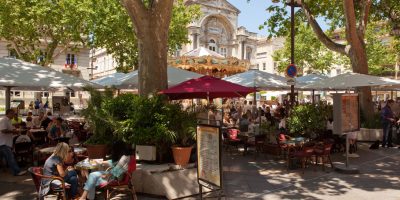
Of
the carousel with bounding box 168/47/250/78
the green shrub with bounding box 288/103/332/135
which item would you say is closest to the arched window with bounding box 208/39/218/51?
the carousel with bounding box 168/47/250/78

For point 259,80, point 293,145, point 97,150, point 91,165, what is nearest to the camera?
point 91,165

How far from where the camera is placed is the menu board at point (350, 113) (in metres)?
8.99

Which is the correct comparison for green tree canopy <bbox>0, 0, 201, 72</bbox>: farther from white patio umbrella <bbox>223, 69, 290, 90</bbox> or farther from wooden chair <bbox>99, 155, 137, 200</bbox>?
wooden chair <bbox>99, 155, 137, 200</bbox>

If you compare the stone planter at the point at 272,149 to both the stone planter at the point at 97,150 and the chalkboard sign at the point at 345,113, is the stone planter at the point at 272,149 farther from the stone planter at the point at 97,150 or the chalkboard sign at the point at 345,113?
the stone planter at the point at 97,150

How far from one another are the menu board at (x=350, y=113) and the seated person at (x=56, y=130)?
7.39m

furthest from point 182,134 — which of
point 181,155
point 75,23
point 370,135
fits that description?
point 75,23

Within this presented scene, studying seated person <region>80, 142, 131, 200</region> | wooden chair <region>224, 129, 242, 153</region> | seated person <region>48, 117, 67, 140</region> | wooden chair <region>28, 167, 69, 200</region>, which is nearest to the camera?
wooden chair <region>28, 167, 69, 200</region>

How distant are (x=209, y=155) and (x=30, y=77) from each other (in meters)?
6.21

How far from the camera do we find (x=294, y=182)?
8125 millimetres

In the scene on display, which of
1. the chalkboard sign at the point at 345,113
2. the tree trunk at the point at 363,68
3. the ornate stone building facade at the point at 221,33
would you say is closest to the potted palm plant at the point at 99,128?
the chalkboard sign at the point at 345,113

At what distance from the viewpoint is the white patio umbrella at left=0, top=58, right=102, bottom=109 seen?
9250 mm

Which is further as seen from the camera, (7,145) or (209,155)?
(7,145)

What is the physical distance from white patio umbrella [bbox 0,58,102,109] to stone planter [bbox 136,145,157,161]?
370 cm

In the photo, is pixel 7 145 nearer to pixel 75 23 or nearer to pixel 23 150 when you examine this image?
pixel 23 150
